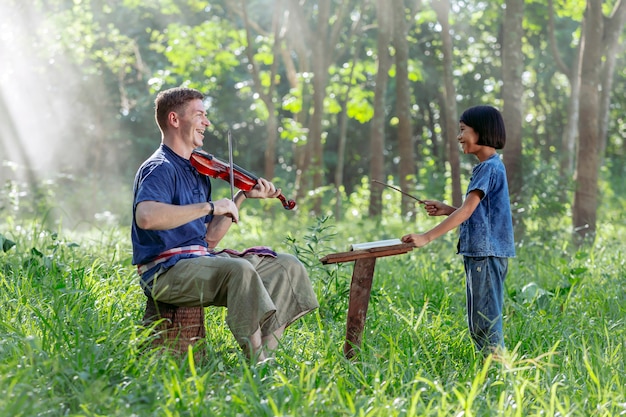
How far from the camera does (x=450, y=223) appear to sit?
5.33 m

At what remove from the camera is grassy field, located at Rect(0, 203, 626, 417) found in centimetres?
404

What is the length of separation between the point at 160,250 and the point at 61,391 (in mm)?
1235

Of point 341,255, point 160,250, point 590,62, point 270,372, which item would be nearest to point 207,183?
point 160,250

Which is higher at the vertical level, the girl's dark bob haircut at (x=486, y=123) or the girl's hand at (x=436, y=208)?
the girl's dark bob haircut at (x=486, y=123)

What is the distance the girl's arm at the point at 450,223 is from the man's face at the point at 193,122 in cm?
135

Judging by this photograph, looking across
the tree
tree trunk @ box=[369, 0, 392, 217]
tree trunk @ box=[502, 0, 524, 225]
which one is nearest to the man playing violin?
tree trunk @ box=[502, 0, 524, 225]

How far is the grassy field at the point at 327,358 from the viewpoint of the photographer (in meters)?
4.04

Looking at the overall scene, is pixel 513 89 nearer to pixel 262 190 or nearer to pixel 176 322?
pixel 262 190

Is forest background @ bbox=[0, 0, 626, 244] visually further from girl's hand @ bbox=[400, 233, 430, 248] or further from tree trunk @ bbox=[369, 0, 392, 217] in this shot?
girl's hand @ bbox=[400, 233, 430, 248]

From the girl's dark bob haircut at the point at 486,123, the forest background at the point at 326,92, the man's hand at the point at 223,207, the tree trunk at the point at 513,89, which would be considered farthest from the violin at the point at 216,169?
the tree trunk at the point at 513,89

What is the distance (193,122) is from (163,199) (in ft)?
1.91

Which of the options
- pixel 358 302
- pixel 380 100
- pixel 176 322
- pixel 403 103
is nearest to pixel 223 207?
pixel 176 322

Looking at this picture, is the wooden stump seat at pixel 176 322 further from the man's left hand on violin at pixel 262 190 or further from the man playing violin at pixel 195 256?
the man's left hand on violin at pixel 262 190

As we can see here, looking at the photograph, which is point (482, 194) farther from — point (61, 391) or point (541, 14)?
point (541, 14)
